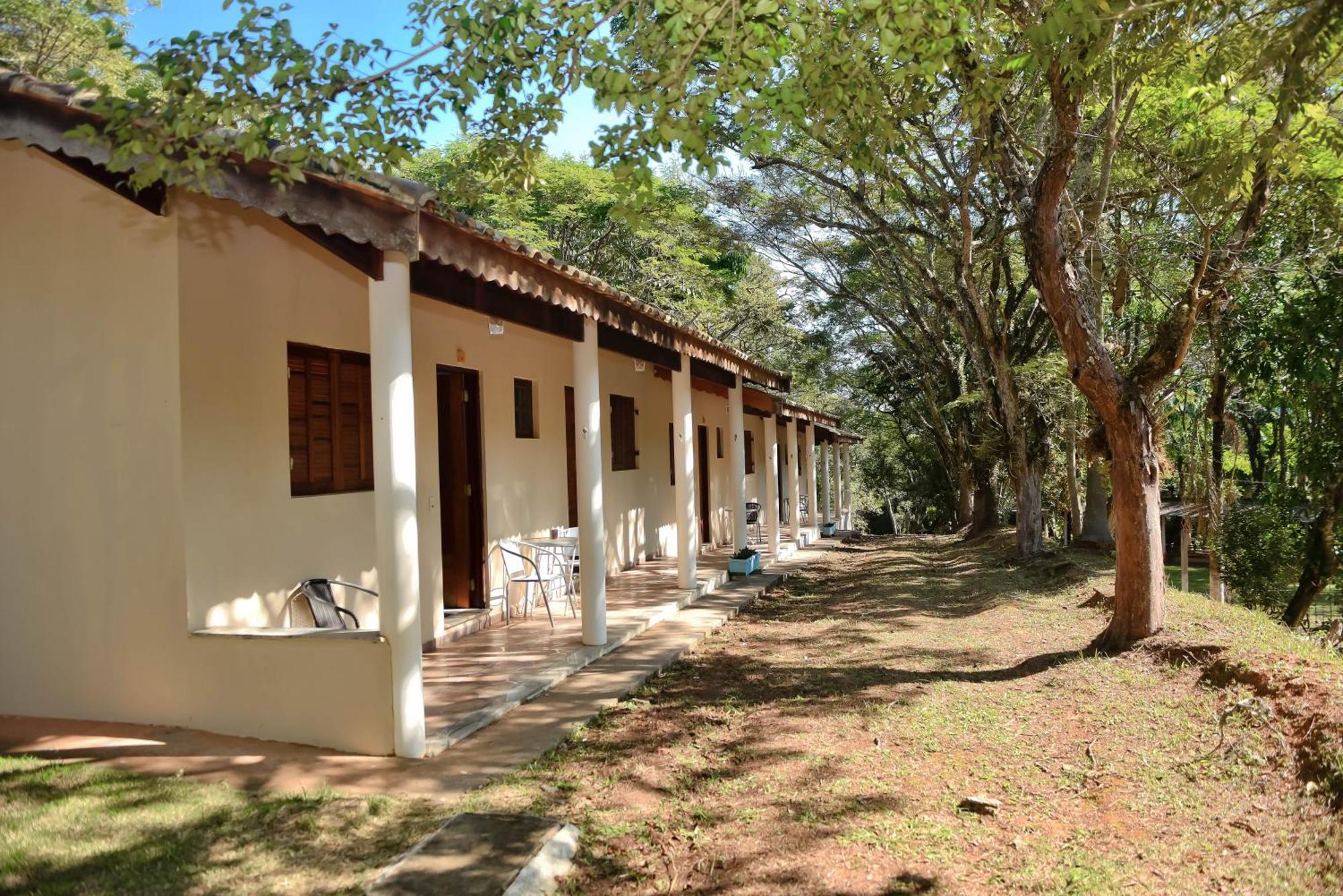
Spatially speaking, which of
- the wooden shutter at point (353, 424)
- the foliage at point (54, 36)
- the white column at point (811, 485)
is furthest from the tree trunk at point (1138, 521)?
the foliage at point (54, 36)

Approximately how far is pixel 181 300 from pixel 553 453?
5567mm

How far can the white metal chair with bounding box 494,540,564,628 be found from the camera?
831cm

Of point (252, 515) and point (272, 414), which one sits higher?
point (272, 414)

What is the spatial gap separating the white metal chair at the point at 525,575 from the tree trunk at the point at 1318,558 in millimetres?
9459

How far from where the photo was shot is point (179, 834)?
368 centimetres

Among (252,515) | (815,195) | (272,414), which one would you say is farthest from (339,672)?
(815,195)

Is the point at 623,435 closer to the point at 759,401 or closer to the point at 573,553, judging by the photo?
the point at 759,401

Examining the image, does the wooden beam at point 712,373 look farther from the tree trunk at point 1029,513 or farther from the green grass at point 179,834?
the green grass at point 179,834

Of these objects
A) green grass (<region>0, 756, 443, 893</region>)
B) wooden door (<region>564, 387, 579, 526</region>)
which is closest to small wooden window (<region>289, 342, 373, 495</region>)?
green grass (<region>0, 756, 443, 893</region>)

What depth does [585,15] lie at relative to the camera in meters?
3.98

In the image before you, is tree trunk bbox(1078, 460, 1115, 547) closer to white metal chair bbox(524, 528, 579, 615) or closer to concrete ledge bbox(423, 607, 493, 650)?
white metal chair bbox(524, 528, 579, 615)

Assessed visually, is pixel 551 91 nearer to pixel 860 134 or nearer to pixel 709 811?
pixel 860 134

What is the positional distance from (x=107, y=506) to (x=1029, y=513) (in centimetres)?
1318

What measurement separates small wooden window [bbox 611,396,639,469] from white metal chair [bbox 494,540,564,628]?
3257mm
